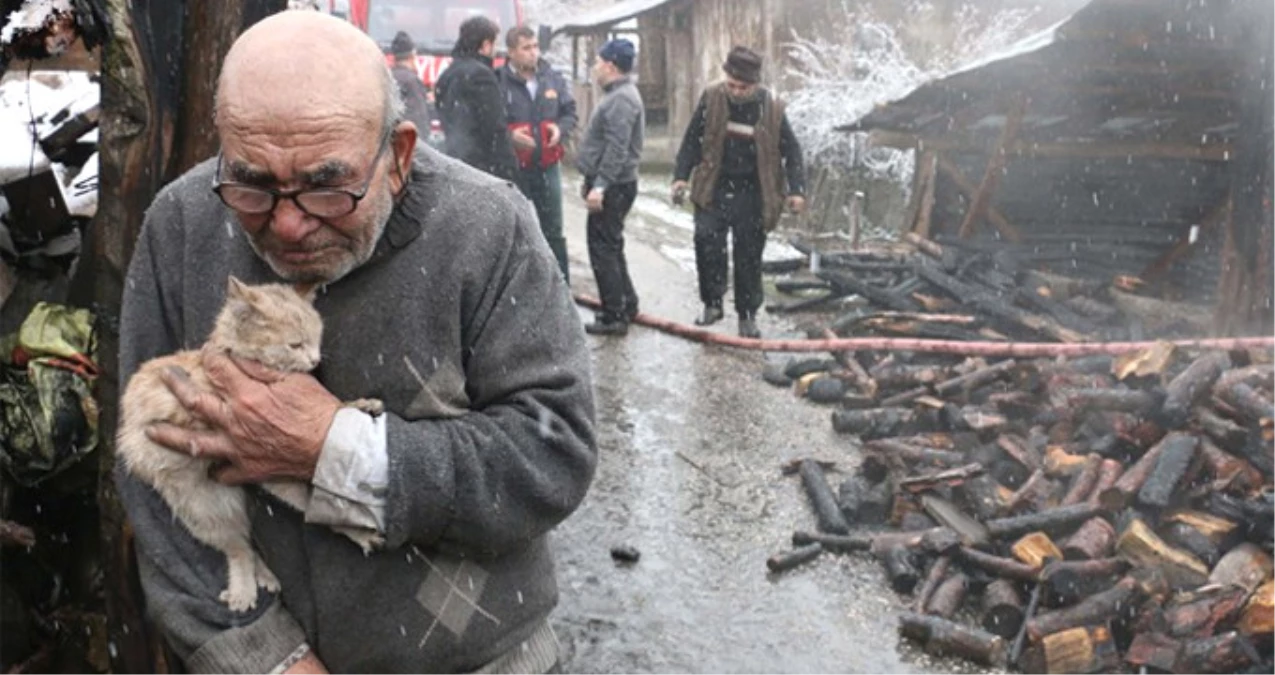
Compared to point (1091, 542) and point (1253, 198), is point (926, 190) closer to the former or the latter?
point (1253, 198)

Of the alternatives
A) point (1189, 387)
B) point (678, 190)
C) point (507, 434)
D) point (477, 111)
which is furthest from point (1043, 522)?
point (477, 111)

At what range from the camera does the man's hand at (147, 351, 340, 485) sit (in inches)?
73.9

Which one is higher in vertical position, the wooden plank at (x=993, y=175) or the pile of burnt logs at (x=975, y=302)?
the wooden plank at (x=993, y=175)

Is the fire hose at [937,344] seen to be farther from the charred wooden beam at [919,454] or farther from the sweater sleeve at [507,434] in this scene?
the sweater sleeve at [507,434]

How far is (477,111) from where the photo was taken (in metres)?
9.09

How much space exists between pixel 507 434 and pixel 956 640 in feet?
11.2

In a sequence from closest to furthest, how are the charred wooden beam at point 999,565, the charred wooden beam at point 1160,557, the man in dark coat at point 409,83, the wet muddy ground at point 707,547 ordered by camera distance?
the wet muddy ground at point 707,547 → the charred wooden beam at point 1160,557 → the charred wooden beam at point 999,565 → the man in dark coat at point 409,83

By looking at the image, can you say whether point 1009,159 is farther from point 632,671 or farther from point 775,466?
point 632,671

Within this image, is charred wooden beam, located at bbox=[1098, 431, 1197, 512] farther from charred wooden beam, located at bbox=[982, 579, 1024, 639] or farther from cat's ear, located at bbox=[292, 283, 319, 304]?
cat's ear, located at bbox=[292, 283, 319, 304]

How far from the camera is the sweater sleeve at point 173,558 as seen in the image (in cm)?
202

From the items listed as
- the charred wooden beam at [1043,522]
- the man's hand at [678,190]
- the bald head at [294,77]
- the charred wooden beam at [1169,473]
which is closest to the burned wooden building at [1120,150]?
the man's hand at [678,190]

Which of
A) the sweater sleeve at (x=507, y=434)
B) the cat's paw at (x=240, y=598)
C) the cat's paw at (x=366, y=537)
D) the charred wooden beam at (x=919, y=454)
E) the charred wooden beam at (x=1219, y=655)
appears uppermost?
the sweater sleeve at (x=507, y=434)

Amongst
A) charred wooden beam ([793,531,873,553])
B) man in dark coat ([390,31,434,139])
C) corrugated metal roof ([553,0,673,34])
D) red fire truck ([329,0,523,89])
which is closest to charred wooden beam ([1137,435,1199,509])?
charred wooden beam ([793,531,873,553])

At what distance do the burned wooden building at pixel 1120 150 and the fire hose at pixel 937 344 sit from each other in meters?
1.39
